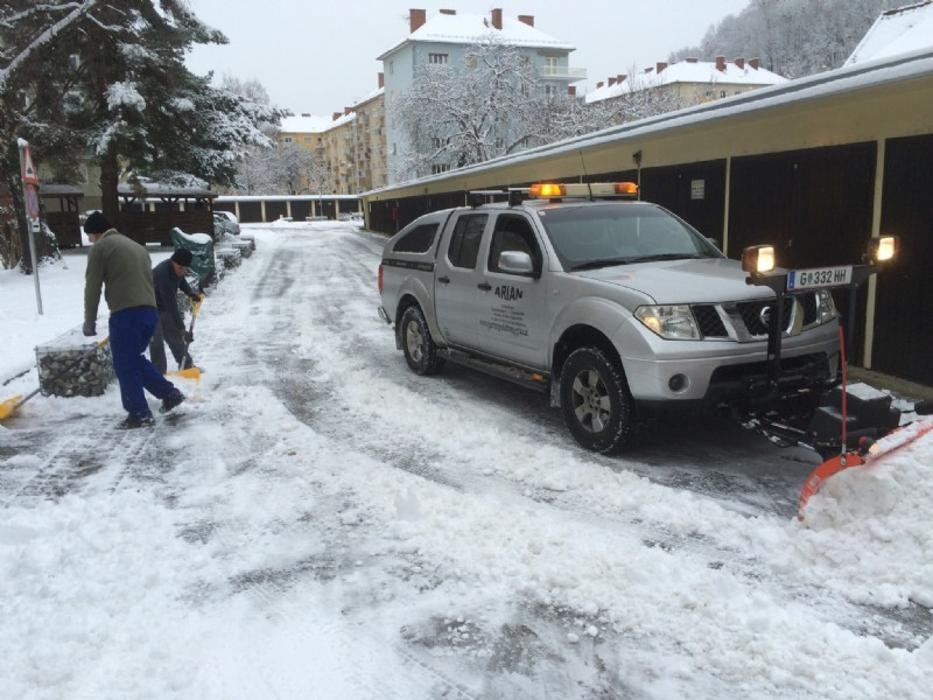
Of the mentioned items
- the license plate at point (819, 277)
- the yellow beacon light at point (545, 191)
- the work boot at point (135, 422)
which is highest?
the yellow beacon light at point (545, 191)

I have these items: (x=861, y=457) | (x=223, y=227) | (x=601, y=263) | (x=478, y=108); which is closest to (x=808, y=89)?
(x=601, y=263)

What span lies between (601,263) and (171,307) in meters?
4.70

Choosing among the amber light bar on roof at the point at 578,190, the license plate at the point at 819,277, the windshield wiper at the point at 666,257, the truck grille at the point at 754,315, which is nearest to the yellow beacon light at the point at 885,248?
the license plate at the point at 819,277

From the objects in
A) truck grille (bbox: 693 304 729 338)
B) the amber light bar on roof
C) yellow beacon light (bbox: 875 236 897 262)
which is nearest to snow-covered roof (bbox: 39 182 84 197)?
the amber light bar on roof

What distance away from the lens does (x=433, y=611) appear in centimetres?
340

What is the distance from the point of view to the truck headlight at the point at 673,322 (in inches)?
192

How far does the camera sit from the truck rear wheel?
5133 mm

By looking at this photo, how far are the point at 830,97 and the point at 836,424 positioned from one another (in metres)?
4.75

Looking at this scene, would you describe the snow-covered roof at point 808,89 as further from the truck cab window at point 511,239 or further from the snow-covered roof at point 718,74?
the snow-covered roof at point 718,74

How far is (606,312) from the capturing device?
17.1 ft

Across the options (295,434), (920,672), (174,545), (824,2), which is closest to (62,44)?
(295,434)

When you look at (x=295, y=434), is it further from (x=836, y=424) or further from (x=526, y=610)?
(x=836, y=424)

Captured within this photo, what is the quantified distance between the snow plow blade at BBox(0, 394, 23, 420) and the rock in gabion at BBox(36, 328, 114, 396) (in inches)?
13.2

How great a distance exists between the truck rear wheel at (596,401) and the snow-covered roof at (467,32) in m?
69.6
